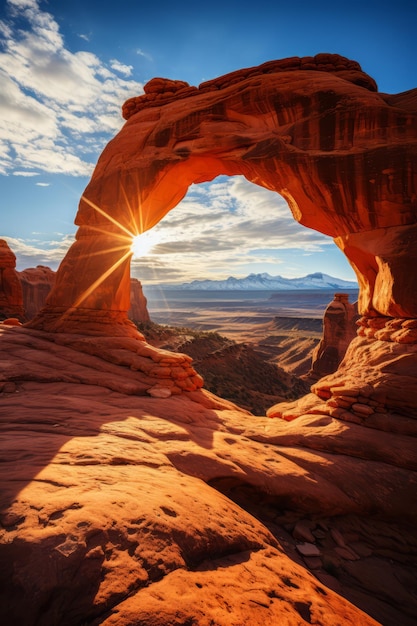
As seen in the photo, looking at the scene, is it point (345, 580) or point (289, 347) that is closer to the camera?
point (345, 580)

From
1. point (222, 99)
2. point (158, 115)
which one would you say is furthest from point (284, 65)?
point (158, 115)

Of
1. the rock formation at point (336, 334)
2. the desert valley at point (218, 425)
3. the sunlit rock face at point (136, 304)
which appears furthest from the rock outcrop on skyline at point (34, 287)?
the rock formation at point (336, 334)

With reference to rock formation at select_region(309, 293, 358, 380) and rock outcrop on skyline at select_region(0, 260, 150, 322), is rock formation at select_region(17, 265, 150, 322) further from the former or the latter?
rock formation at select_region(309, 293, 358, 380)

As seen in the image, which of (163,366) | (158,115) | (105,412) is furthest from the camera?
(158,115)

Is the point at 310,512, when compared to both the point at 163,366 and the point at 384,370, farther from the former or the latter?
the point at 163,366

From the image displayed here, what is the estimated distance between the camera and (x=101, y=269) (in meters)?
11.5

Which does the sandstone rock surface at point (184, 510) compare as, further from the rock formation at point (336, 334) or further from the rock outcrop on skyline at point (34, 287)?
the rock outcrop on skyline at point (34, 287)

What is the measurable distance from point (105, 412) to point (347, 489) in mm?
5707

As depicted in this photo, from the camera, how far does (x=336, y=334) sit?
93.7 ft

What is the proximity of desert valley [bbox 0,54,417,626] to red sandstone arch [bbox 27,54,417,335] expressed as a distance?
6 cm

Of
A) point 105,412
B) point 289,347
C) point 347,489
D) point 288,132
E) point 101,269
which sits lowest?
point 289,347

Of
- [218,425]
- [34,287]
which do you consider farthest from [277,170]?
[34,287]

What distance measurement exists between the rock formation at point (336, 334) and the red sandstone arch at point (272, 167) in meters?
19.4

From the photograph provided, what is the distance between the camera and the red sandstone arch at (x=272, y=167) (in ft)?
27.4
